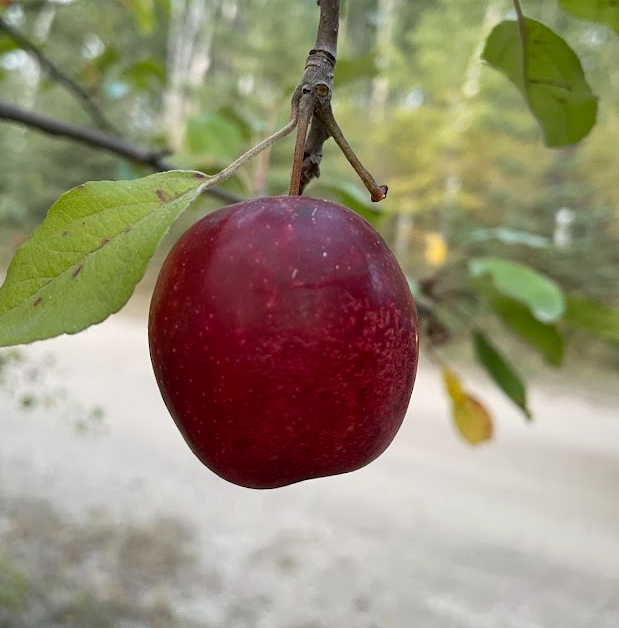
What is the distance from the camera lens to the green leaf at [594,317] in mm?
655

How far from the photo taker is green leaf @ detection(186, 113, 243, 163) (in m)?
0.91

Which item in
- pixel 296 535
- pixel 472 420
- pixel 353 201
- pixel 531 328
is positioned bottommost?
pixel 296 535

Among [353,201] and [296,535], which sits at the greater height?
[353,201]

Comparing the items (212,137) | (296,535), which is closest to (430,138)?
(296,535)

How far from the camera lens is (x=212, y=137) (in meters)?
0.91

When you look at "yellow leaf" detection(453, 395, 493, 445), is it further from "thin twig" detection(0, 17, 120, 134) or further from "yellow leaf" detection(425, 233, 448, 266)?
"yellow leaf" detection(425, 233, 448, 266)

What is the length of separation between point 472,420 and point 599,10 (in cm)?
47

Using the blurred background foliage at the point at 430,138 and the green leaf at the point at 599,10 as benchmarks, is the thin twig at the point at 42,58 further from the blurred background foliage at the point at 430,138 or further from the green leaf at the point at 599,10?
the blurred background foliage at the point at 430,138

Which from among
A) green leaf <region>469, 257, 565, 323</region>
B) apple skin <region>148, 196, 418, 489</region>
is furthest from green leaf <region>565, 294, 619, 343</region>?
apple skin <region>148, 196, 418, 489</region>

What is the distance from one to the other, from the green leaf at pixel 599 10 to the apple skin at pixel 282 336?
0.18m

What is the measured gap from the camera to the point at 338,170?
5.05 m

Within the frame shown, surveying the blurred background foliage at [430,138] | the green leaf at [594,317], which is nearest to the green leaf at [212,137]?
the green leaf at [594,317]

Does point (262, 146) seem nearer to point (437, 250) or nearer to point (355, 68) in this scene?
point (355, 68)

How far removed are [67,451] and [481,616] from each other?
1.45m
